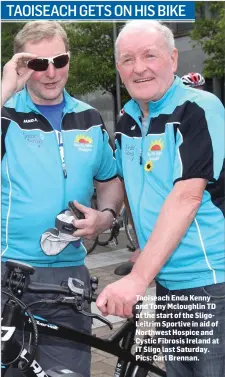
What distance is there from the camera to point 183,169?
1721 mm

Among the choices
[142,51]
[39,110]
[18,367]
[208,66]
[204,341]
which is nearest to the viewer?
[142,51]

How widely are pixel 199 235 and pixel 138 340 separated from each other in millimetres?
659

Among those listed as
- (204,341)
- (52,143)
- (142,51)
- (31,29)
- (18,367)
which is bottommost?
(18,367)

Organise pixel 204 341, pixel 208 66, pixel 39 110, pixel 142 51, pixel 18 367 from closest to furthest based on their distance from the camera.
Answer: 1. pixel 142 51
2. pixel 204 341
3. pixel 18 367
4. pixel 39 110
5. pixel 208 66

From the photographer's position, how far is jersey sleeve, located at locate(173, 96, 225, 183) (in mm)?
1725

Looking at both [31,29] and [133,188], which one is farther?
[31,29]

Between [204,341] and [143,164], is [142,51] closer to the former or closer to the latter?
[143,164]

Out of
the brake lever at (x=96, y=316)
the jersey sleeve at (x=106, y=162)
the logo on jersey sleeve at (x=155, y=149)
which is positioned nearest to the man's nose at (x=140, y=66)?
the logo on jersey sleeve at (x=155, y=149)

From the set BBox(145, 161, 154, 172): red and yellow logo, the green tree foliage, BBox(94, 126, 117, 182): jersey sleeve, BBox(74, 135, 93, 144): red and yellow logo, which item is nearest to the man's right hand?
BBox(74, 135, 93, 144): red and yellow logo

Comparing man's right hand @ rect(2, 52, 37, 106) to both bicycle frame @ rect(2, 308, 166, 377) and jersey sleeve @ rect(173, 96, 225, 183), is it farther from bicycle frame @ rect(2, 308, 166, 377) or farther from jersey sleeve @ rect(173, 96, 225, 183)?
bicycle frame @ rect(2, 308, 166, 377)

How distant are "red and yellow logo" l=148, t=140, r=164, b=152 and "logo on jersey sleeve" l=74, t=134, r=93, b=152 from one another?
0.47 meters

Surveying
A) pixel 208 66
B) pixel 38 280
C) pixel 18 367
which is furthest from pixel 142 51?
pixel 208 66

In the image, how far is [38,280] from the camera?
2.30 metres

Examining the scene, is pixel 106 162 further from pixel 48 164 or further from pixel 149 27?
pixel 149 27
